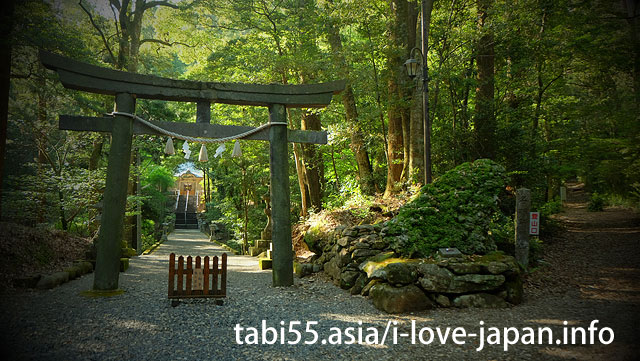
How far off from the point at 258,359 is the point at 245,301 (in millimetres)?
2421

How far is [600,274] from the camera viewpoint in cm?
591

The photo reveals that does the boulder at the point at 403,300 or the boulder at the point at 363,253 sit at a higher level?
the boulder at the point at 363,253

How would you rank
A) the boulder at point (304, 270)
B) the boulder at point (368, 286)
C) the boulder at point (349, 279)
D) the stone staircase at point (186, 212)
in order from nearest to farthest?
the boulder at point (368, 286)
the boulder at point (349, 279)
the boulder at point (304, 270)
the stone staircase at point (186, 212)

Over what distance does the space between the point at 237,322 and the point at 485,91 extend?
9.39 meters

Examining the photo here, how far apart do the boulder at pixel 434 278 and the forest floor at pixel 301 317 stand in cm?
34

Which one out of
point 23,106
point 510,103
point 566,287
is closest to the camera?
point 566,287

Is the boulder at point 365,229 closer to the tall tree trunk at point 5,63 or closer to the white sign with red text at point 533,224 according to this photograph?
the white sign with red text at point 533,224

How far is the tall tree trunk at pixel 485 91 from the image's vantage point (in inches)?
351

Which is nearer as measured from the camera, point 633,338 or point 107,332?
point 633,338

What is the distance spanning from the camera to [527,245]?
249 inches

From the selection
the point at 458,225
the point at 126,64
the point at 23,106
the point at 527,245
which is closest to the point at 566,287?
the point at 527,245

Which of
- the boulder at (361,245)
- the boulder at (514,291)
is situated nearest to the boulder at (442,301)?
the boulder at (514,291)

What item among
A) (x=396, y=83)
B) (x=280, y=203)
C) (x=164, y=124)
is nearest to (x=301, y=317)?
(x=280, y=203)

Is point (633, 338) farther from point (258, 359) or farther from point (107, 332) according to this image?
point (107, 332)
